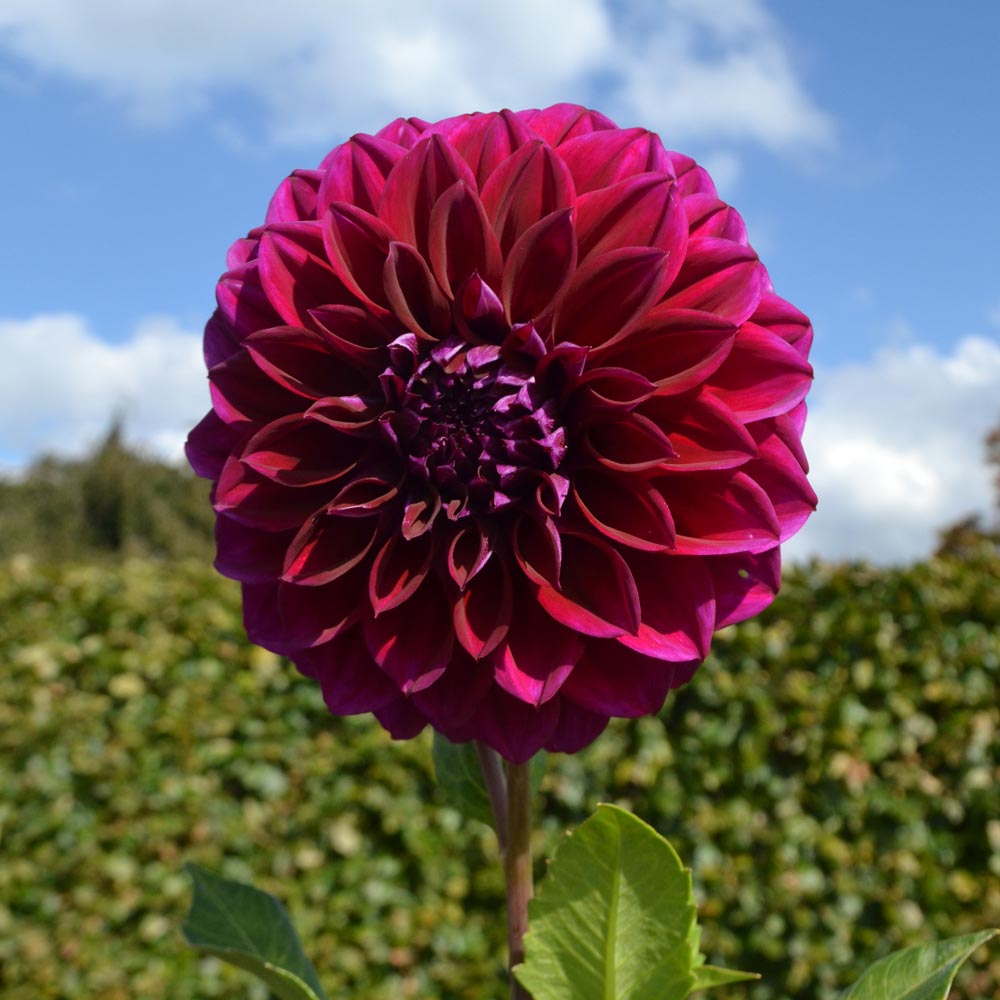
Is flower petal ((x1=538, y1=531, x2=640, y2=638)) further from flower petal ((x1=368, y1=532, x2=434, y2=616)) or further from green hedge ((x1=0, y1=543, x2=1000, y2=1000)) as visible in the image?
green hedge ((x1=0, y1=543, x2=1000, y2=1000))

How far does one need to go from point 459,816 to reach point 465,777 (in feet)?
10.4

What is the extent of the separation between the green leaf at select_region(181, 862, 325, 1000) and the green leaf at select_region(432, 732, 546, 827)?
221 millimetres

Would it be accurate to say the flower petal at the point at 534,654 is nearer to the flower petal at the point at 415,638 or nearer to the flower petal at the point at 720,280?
the flower petal at the point at 415,638

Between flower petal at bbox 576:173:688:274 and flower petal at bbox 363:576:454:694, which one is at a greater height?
flower petal at bbox 576:173:688:274

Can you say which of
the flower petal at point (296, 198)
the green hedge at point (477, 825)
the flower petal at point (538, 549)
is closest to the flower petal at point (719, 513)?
the flower petal at point (538, 549)

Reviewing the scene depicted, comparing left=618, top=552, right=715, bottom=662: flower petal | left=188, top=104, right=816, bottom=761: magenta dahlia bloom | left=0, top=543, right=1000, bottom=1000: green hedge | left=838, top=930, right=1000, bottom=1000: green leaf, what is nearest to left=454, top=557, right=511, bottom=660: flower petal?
left=188, top=104, right=816, bottom=761: magenta dahlia bloom

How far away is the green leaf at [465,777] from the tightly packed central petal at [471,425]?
30cm

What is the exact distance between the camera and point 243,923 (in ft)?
3.47

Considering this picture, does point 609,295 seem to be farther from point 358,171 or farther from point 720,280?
point 358,171

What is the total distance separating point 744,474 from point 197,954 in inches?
157

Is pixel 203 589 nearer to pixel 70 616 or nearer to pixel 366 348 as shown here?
pixel 70 616

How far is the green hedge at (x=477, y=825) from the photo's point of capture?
3.91 m

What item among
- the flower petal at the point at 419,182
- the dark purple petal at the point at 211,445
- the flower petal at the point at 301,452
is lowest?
the flower petal at the point at 301,452

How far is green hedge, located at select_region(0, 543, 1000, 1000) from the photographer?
3.91 m
